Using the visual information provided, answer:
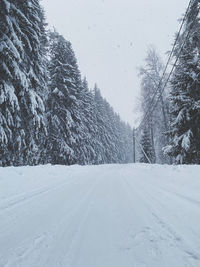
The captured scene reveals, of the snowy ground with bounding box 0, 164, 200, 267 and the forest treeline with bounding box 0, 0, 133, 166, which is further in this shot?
the forest treeline with bounding box 0, 0, 133, 166

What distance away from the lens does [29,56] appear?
29.5 feet

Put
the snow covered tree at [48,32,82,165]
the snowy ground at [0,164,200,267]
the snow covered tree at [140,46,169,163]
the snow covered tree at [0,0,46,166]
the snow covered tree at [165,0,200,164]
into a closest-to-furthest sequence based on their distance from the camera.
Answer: the snowy ground at [0,164,200,267] < the snow covered tree at [0,0,46,166] < the snow covered tree at [165,0,200,164] < the snow covered tree at [48,32,82,165] < the snow covered tree at [140,46,169,163]

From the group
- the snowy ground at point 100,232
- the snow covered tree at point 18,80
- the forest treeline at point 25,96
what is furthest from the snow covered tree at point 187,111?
the snow covered tree at point 18,80

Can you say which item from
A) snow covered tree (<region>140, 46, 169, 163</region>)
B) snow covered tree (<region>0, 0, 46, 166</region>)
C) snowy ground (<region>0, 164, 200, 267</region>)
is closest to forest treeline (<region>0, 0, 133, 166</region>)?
snow covered tree (<region>0, 0, 46, 166</region>)

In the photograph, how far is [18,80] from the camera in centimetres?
755

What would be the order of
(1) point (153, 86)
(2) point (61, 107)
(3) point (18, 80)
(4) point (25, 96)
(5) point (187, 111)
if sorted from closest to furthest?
(3) point (18, 80) < (4) point (25, 96) < (5) point (187, 111) < (2) point (61, 107) < (1) point (153, 86)

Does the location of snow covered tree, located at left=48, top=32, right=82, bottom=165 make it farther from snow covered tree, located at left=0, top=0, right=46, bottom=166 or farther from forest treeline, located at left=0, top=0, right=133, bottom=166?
snow covered tree, located at left=0, top=0, right=46, bottom=166

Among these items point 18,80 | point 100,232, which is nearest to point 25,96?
point 18,80

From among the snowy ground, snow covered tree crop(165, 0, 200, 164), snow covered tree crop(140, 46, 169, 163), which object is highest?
snow covered tree crop(140, 46, 169, 163)

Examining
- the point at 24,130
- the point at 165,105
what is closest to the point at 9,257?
the point at 24,130

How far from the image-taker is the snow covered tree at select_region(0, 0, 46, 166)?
274 inches

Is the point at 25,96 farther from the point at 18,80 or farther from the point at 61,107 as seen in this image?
the point at 61,107

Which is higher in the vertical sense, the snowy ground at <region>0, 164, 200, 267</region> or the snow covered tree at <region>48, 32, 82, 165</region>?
the snow covered tree at <region>48, 32, 82, 165</region>

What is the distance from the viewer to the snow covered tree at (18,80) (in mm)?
6949
